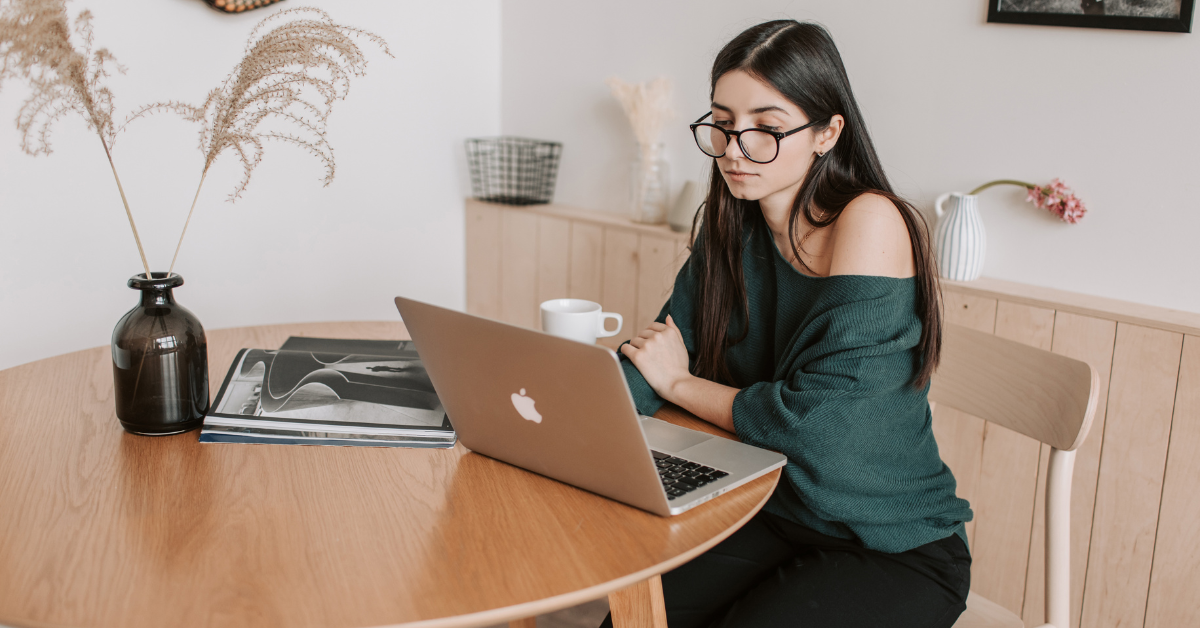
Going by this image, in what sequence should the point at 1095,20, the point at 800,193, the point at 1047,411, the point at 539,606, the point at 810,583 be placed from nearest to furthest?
1. the point at 539,606
2. the point at 810,583
3. the point at 1047,411
4. the point at 800,193
5. the point at 1095,20

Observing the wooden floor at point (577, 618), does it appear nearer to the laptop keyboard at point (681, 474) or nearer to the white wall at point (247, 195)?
the laptop keyboard at point (681, 474)

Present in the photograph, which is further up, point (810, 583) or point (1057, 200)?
point (1057, 200)

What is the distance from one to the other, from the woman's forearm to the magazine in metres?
0.33

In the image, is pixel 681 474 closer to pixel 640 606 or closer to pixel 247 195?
pixel 640 606

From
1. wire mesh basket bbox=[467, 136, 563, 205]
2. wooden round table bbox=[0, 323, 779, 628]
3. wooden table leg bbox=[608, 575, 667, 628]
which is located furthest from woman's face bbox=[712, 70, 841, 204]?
wire mesh basket bbox=[467, 136, 563, 205]

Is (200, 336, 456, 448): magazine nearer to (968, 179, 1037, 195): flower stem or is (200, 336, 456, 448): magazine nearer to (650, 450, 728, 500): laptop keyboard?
(650, 450, 728, 500): laptop keyboard

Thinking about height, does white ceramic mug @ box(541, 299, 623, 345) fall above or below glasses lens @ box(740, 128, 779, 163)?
below

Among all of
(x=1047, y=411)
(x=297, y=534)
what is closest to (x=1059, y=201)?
(x=1047, y=411)

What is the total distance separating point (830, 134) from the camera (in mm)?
1273

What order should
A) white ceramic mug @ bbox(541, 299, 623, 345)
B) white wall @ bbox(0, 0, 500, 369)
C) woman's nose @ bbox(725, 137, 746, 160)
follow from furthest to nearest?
1. white wall @ bbox(0, 0, 500, 369)
2. woman's nose @ bbox(725, 137, 746, 160)
3. white ceramic mug @ bbox(541, 299, 623, 345)

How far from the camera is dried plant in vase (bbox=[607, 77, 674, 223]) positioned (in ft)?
7.62

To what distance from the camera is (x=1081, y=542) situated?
170 cm

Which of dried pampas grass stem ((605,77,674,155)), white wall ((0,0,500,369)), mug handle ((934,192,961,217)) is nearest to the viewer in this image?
mug handle ((934,192,961,217))

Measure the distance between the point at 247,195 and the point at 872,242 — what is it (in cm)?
180
